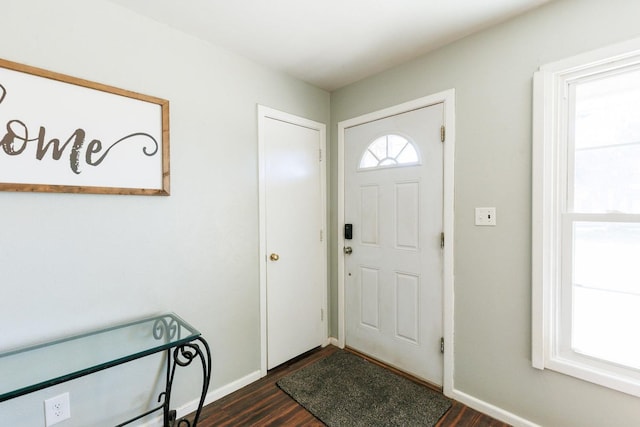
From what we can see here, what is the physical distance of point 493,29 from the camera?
1.73 m

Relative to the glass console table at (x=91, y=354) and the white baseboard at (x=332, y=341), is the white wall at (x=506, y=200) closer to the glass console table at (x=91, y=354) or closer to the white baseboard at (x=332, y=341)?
the white baseboard at (x=332, y=341)

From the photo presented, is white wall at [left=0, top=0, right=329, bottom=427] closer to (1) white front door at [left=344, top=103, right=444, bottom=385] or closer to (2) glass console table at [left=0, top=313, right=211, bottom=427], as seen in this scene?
(2) glass console table at [left=0, top=313, right=211, bottom=427]

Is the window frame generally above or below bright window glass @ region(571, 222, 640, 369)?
above

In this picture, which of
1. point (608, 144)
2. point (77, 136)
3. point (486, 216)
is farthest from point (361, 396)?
point (77, 136)

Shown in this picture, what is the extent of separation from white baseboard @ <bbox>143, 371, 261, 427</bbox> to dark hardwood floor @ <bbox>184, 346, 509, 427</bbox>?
0.03 m

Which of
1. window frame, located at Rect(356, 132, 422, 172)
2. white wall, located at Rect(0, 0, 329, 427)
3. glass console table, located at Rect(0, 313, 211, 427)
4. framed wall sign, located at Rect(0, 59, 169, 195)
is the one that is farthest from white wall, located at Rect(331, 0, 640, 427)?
framed wall sign, located at Rect(0, 59, 169, 195)

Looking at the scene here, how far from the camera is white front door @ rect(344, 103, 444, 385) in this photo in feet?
6.67

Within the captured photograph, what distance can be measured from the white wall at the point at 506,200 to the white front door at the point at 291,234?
1.07 meters

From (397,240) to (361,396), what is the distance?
1111 millimetres

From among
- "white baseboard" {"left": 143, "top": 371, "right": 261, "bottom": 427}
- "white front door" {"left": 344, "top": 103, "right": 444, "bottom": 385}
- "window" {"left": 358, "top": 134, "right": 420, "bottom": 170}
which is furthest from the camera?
"window" {"left": 358, "top": 134, "right": 420, "bottom": 170}

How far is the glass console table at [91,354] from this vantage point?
1102 millimetres

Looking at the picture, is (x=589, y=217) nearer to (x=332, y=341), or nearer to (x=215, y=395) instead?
(x=332, y=341)

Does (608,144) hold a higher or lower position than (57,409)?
higher

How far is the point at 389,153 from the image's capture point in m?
2.28
